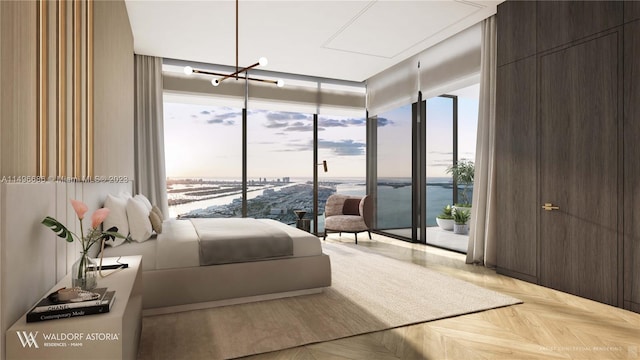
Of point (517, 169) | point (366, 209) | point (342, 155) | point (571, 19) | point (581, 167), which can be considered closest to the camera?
point (581, 167)

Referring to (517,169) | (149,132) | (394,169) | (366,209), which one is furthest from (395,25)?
(149,132)

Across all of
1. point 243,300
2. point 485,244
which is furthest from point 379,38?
point 243,300

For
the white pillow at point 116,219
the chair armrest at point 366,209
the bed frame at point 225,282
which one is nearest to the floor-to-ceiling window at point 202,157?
the chair armrest at point 366,209

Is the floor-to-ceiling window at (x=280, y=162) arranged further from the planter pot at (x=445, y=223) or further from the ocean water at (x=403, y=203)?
the planter pot at (x=445, y=223)

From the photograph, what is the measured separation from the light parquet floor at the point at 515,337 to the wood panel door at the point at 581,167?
0.80 feet

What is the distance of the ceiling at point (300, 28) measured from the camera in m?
3.86

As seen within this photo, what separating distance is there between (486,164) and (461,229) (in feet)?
4.21

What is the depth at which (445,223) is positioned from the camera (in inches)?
209

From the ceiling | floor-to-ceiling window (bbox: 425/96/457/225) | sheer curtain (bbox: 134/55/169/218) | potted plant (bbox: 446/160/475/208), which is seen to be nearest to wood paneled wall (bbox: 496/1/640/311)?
the ceiling

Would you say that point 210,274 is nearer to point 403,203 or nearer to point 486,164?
point 486,164

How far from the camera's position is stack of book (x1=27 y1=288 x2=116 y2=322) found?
125 centimetres

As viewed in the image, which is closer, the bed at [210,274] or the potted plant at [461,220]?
A: the bed at [210,274]

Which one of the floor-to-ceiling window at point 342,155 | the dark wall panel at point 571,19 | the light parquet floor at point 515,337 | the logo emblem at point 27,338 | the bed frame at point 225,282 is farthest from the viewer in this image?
the floor-to-ceiling window at point 342,155

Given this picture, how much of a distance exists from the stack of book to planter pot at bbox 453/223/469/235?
4.64 m
